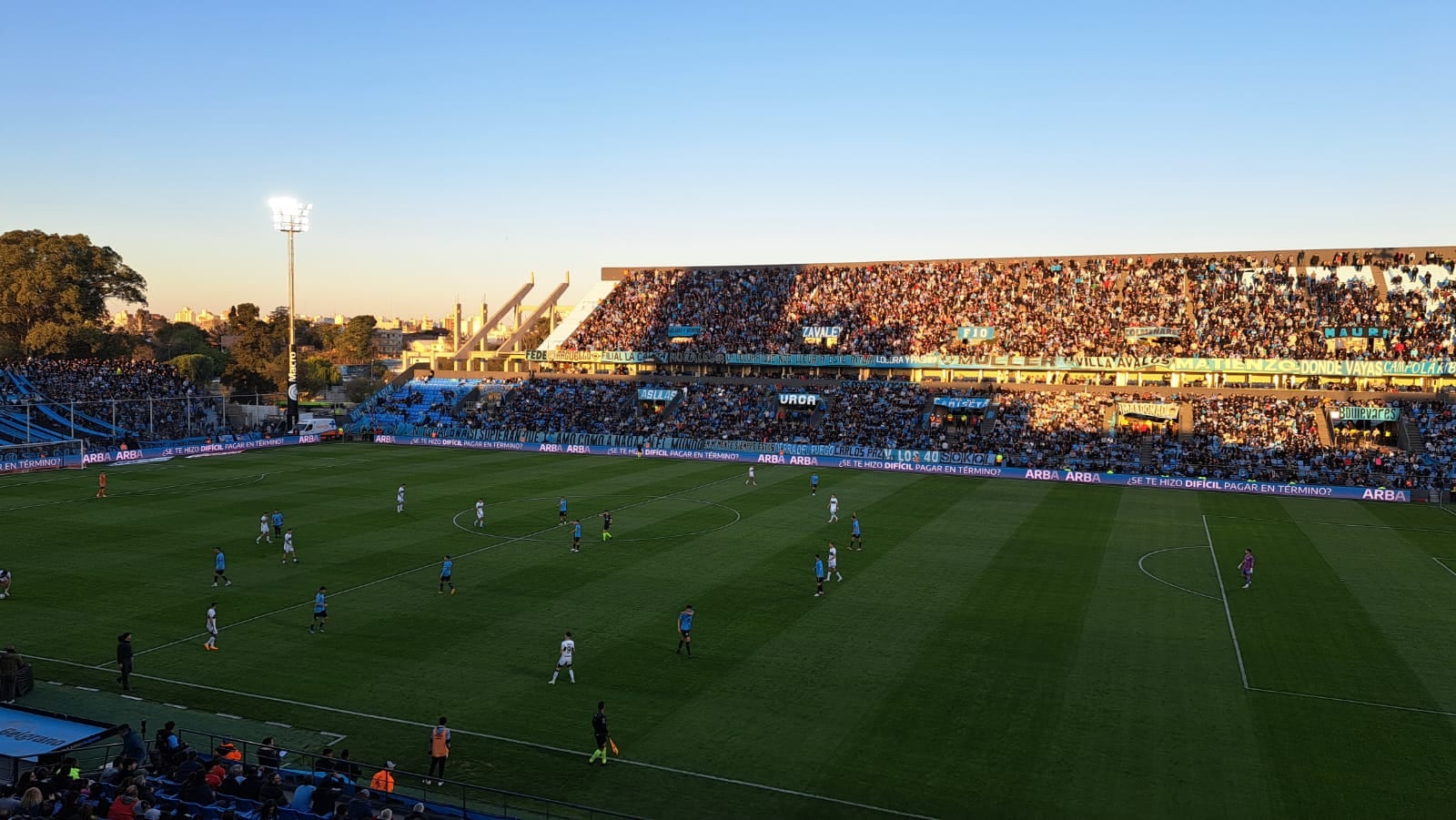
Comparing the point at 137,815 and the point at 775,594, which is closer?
the point at 137,815

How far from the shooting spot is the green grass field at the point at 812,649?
58.2ft

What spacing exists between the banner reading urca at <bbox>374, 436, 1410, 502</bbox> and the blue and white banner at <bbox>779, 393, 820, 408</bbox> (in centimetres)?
1119

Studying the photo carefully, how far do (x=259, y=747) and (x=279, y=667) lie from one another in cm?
719

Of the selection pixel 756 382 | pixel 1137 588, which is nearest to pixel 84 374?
pixel 756 382

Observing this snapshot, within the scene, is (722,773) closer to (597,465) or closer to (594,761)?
(594,761)

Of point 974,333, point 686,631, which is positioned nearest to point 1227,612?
point 686,631

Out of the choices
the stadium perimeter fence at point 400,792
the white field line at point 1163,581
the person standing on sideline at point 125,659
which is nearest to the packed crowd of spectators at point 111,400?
the person standing on sideline at point 125,659

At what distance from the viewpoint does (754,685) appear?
22.1 m

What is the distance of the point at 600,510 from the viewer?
1781 inches

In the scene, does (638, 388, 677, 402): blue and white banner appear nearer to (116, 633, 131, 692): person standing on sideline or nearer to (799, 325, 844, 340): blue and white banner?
(799, 325, 844, 340): blue and white banner

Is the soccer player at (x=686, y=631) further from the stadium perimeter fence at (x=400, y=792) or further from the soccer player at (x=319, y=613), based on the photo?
the soccer player at (x=319, y=613)

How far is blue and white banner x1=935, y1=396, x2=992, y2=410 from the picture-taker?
237ft

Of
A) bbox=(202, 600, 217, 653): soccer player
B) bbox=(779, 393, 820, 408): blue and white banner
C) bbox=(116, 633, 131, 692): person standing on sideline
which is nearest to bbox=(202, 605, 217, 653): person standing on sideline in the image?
bbox=(202, 600, 217, 653): soccer player

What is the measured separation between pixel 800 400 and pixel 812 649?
179 feet
